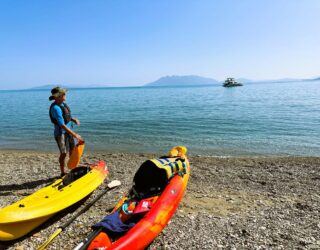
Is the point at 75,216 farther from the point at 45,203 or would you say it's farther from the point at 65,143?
the point at 65,143

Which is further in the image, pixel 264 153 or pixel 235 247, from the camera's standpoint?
pixel 264 153

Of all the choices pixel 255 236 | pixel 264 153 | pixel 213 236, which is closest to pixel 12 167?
pixel 213 236

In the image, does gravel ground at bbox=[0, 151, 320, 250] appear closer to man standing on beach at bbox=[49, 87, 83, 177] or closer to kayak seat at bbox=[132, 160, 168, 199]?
kayak seat at bbox=[132, 160, 168, 199]

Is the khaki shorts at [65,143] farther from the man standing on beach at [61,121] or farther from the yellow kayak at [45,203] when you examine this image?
the yellow kayak at [45,203]

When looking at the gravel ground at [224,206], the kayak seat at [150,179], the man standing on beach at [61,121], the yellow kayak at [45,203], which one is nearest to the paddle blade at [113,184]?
the gravel ground at [224,206]

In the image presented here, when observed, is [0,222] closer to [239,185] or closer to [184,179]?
[184,179]

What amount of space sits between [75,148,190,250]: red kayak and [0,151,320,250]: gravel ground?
1.36ft

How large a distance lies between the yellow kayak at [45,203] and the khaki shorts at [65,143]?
793 mm

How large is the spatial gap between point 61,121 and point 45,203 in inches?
95.2

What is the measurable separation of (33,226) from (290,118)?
23367 millimetres

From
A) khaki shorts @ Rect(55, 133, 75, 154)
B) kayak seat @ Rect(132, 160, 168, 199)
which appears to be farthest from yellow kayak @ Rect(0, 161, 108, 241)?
kayak seat @ Rect(132, 160, 168, 199)

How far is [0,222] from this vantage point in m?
4.61

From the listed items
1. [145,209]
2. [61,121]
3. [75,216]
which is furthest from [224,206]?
[61,121]

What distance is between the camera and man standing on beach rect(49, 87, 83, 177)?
23.4 ft
